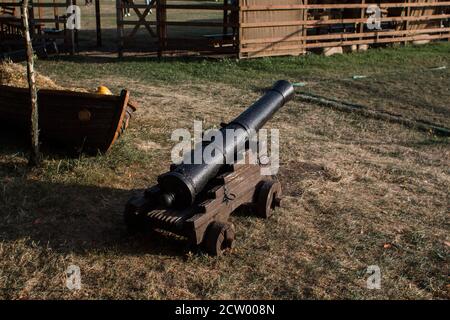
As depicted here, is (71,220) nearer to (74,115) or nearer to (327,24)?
(74,115)

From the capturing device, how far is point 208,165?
4.82m

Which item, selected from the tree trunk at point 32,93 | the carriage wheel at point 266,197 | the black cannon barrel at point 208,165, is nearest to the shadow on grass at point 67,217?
the tree trunk at point 32,93

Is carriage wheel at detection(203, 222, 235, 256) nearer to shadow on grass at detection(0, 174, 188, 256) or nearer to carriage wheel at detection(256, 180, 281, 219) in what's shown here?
shadow on grass at detection(0, 174, 188, 256)

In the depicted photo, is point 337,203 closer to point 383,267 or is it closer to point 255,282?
point 383,267

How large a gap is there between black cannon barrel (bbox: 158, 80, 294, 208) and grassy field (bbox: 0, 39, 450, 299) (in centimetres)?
51

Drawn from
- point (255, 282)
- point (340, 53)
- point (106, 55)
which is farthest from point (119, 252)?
point (340, 53)

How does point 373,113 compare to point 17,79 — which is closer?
point 17,79

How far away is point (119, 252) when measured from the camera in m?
4.64

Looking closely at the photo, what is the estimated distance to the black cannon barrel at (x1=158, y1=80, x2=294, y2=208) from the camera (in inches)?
180

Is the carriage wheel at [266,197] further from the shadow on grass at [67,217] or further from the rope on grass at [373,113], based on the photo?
the rope on grass at [373,113]

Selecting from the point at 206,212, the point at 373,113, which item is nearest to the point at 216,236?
the point at 206,212

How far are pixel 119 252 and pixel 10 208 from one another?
60.5 inches

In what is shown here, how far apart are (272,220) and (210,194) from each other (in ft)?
3.51

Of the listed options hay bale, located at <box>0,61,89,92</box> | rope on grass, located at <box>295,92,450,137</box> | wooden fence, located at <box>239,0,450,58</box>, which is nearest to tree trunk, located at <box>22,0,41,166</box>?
hay bale, located at <box>0,61,89,92</box>
